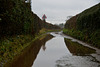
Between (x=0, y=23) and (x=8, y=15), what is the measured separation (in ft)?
3.76

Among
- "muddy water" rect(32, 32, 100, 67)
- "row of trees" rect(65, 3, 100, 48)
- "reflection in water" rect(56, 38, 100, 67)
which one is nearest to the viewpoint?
"reflection in water" rect(56, 38, 100, 67)

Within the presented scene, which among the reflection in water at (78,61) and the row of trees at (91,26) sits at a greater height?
the row of trees at (91,26)

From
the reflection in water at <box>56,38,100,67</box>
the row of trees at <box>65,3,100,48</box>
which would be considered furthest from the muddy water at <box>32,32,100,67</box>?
the row of trees at <box>65,3,100,48</box>

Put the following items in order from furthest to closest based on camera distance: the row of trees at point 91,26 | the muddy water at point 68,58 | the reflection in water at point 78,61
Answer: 1. the row of trees at point 91,26
2. the muddy water at point 68,58
3. the reflection in water at point 78,61

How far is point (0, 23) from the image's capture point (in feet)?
28.5

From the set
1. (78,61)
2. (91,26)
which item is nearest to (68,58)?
(78,61)

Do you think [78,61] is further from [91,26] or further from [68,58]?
[91,26]

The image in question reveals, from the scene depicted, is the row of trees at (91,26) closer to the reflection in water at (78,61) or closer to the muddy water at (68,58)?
the muddy water at (68,58)

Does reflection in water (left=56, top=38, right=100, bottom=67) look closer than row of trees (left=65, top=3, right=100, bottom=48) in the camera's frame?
Yes

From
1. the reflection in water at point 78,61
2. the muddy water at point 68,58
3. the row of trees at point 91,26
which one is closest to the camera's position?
the reflection in water at point 78,61

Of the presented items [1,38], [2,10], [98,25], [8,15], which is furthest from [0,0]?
[98,25]

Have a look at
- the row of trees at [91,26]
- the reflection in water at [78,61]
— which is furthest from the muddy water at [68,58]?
the row of trees at [91,26]

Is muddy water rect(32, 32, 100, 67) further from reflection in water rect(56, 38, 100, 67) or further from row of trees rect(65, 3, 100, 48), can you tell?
row of trees rect(65, 3, 100, 48)

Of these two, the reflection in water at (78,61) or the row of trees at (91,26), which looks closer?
the reflection in water at (78,61)
